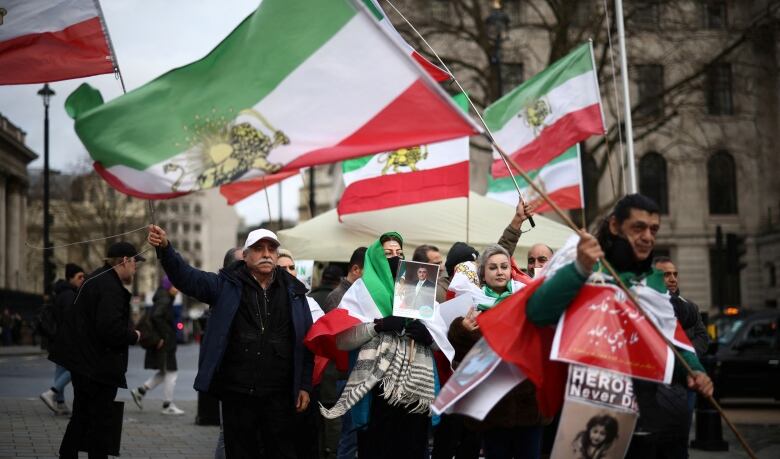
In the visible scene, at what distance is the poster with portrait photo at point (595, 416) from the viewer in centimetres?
499

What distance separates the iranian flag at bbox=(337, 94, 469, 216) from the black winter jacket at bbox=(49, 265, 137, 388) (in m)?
4.98

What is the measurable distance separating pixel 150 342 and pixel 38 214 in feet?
309

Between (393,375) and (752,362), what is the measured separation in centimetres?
1252

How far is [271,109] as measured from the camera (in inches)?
235

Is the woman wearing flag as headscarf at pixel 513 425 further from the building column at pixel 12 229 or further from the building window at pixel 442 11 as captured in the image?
the building column at pixel 12 229

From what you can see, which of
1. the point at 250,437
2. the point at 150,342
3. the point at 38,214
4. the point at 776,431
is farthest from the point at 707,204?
the point at 38,214

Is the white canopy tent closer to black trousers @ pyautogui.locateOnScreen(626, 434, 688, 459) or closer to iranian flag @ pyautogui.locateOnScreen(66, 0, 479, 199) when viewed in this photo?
iranian flag @ pyautogui.locateOnScreen(66, 0, 479, 199)

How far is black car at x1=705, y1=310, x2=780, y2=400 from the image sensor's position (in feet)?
59.4

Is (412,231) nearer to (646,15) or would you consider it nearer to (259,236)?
(259,236)

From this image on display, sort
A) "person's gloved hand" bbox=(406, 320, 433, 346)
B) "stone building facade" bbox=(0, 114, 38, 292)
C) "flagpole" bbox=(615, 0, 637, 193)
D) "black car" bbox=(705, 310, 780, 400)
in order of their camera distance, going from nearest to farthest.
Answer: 1. "person's gloved hand" bbox=(406, 320, 433, 346)
2. "flagpole" bbox=(615, 0, 637, 193)
3. "black car" bbox=(705, 310, 780, 400)
4. "stone building facade" bbox=(0, 114, 38, 292)

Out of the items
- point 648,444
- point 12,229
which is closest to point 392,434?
point 648,444

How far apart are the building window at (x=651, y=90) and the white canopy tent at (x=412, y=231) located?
15255 millimetres

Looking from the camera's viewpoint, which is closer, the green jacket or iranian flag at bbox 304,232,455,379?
the green jacket

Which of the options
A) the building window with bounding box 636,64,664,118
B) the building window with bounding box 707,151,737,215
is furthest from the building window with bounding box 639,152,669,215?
the building window with bounding box 636,64,664,118
